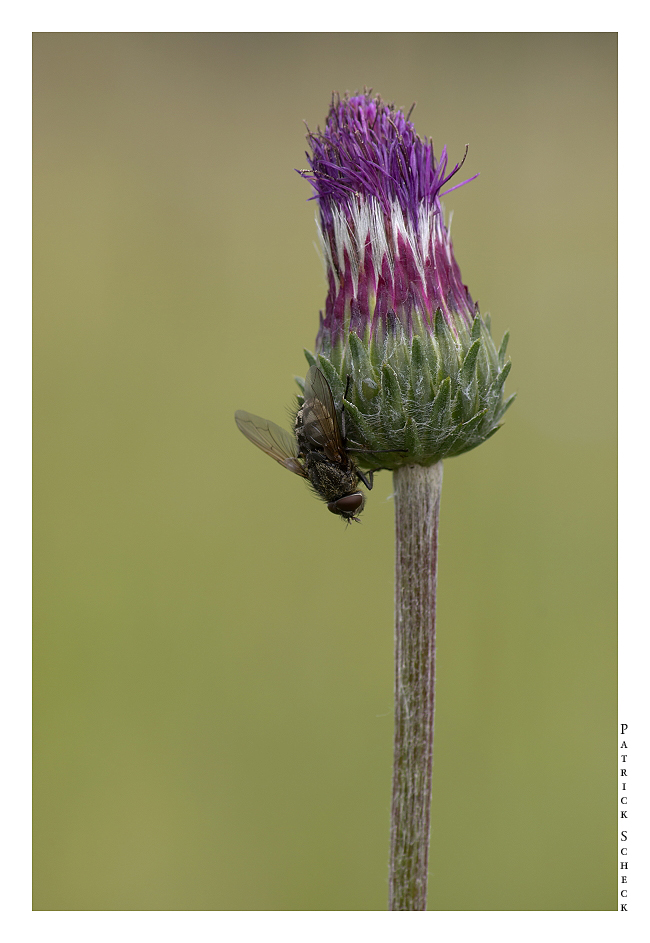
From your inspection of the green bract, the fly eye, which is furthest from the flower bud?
the fly eye

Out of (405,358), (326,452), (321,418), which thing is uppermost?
(405,358)

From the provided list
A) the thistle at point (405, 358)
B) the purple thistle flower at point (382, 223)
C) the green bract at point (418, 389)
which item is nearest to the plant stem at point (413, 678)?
the thistle at point (405, 358)

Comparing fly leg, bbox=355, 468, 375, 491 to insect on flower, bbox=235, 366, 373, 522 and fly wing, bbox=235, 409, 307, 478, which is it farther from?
fly wing, bbox=235, 409, 307, 478

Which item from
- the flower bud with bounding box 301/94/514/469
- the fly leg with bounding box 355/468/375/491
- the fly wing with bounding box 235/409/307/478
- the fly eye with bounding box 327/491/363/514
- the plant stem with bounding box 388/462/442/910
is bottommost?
the plant stem with bounding box 388/462/442/910

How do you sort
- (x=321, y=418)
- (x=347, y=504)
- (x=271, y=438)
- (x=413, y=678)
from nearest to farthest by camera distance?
(x=413, y=678) < (x=321, y=418) < (x=347, y=504) < (x=271, y=438)

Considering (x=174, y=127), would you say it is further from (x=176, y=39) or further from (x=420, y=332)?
(x=420, y=332)

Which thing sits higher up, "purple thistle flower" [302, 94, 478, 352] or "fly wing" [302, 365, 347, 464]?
"purple thistle flower" [302, 94, 478, 352]

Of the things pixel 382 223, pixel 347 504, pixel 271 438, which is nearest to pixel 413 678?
pixel 347 504

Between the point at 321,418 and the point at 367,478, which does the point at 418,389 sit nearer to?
the point at 321,418
